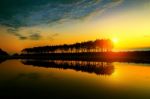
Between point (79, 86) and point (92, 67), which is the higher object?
point (92, 67)

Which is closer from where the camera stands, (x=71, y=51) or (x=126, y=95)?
(x=126, y=95)

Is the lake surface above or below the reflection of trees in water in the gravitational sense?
below

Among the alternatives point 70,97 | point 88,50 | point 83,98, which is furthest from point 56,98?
point 88,50

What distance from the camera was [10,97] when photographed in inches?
687

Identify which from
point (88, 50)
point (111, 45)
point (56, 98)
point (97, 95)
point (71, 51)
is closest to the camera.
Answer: point (56, 98)

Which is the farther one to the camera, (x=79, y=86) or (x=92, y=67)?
(x=92, y=67)

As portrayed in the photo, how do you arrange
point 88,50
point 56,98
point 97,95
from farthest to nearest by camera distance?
point 88,50, point 97,95, point 56,98

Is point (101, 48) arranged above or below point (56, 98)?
above

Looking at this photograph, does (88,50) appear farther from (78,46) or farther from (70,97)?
(70,97)

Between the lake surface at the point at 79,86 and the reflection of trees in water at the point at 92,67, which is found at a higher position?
the reflection of trees in water at the point at 92,67

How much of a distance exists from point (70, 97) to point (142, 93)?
6.89 metres

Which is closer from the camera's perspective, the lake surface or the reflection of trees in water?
the lake surface

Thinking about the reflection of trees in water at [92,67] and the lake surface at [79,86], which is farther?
the reflection of trees in water at [92,67]

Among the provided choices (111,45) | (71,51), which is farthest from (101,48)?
(71,51)
